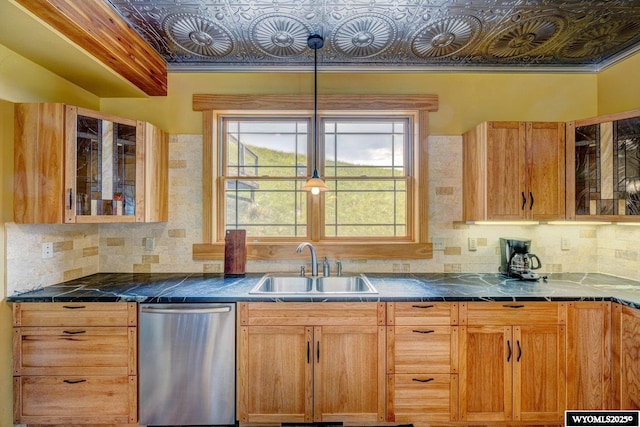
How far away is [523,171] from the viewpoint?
7.53 feet

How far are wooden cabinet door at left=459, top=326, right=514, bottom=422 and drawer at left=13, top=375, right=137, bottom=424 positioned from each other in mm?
2069

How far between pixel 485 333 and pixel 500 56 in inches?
83.8

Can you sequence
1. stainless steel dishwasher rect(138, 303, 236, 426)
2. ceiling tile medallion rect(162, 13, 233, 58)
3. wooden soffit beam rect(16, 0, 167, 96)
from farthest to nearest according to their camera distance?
ceiling tile medallion rect(162, 13, 233, 58)
stainless steel dishwasher rect(138, 303, 236, 426)
wooden soffit beam rect(16, 0, 167, 96)

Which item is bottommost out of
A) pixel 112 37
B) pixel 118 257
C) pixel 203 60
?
pixel 118 257

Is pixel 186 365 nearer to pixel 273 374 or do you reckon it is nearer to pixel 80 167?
pixel 273 374

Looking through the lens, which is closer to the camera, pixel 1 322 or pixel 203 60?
pixel 1 322

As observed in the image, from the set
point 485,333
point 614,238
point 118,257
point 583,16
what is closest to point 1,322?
point 118,257

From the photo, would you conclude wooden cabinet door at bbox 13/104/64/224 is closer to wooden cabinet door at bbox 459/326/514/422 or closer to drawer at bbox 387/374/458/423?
drawer at bbox 387/374/458/423

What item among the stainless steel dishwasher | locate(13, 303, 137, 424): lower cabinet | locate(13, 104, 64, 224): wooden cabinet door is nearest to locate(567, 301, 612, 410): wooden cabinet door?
the stainless steel dishwasher

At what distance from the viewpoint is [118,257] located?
2625 mm

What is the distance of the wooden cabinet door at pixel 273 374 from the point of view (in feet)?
6.39

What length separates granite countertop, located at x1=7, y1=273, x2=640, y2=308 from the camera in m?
1.94

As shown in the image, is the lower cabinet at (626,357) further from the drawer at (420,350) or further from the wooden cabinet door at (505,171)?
the drawer at (420,350)

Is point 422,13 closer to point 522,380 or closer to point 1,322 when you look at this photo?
point 522,380
